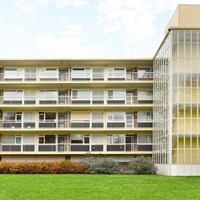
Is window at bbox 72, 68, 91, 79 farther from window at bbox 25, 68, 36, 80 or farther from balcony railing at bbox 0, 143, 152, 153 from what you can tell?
balcony railing at bbox 0, 143, 152, 153

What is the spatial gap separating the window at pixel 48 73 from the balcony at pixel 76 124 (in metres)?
4.77

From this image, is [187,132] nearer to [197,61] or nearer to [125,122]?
[197,61]

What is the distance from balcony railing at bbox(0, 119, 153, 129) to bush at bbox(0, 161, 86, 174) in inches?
304

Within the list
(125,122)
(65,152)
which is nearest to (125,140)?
(125,122)

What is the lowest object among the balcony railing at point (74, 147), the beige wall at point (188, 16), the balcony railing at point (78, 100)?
the balcony railing at point (74, 147)

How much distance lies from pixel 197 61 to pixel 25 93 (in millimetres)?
20766

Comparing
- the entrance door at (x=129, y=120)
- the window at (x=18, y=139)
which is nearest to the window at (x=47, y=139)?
the window at (x=18, y=139)

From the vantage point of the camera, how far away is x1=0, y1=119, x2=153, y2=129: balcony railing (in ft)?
170

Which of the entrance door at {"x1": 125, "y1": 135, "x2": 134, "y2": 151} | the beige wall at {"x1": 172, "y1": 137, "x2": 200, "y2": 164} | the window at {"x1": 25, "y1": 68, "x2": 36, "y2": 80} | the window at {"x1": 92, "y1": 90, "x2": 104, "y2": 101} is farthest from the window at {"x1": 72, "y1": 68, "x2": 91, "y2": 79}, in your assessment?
the beige wall at {"x1": 172, "y1": 137, "x2": 200, "y2": 164}

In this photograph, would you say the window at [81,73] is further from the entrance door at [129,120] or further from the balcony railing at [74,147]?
the balcony railing at [74,147]

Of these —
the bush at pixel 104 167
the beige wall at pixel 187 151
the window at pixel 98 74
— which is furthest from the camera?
the window at pixel 98 74

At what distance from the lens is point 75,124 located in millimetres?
52000

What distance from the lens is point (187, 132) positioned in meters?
39.3

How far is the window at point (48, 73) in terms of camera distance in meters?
52.9
